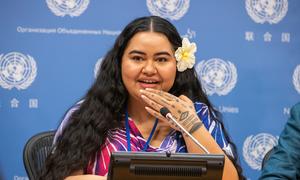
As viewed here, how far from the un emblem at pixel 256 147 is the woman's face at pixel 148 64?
1.42 meters

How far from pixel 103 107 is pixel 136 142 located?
24 cm

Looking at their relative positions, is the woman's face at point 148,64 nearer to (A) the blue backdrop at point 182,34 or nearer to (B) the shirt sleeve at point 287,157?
(B) the shirt sleeve at point 287,157

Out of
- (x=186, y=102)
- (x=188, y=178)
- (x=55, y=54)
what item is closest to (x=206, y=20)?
(x=55, y=54)

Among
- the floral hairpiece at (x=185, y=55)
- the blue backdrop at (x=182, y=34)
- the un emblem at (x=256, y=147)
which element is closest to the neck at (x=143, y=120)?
the floral hairpiece at (x=185, y=55)

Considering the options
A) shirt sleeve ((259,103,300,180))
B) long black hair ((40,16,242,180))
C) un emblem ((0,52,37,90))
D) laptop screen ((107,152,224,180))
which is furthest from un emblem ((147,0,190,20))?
laptop screen ((107,152,224,180))

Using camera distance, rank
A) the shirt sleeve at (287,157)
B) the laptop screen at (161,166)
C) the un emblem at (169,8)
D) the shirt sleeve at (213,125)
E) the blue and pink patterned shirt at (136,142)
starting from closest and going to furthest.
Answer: the laptop screen at (161,166) → the shirt sleeve at (287,157) → the blue and pink patterned shirt at (136,142) → the shirt sleeve at (213,125) → the un emblem at (169,8)

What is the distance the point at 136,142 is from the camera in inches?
84.3

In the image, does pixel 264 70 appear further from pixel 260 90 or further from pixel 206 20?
pixel 206 20

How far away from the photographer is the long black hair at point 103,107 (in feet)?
6.81

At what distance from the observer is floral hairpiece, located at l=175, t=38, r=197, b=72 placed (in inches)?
84.8

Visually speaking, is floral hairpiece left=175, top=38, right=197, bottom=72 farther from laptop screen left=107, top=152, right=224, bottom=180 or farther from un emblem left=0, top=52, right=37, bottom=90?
un emblem left=0, top=52, right=37, bottom=90

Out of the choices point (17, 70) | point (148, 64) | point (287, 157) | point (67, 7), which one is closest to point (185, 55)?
point (148, 64)

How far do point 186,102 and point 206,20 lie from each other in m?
1.36

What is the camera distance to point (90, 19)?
3330 mm
